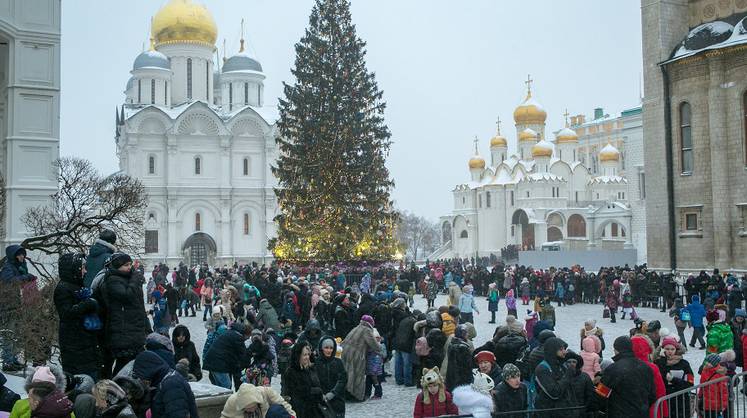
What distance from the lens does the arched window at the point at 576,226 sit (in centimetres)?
6247

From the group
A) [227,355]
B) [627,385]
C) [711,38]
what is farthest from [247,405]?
[711,38]

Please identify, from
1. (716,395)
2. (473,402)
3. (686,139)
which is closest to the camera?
(473,402)

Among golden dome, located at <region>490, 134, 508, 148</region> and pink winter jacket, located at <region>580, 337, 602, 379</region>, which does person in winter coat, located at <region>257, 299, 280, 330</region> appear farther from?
golden dome, located at <region>490, 134, 508, 148</region>

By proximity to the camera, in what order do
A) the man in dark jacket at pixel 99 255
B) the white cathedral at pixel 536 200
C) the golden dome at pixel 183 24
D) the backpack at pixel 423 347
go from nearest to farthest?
1. the man in dark jacket at pixel 99 255
2. the backpack at pixel 423 347
3. the golden dome at pixel 183 24
4. the white cathedral at pixel 536 200

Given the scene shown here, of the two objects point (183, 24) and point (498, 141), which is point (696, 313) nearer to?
point (183, 24)

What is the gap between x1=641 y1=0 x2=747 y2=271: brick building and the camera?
23.1m

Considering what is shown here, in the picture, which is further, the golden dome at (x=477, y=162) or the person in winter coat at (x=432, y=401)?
the golden dome at (x=477, y=162)

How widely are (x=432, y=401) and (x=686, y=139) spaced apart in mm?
20480

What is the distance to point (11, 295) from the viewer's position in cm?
969

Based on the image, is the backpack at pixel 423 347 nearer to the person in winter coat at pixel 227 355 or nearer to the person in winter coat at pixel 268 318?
the person in winter coat at pixel 227 355

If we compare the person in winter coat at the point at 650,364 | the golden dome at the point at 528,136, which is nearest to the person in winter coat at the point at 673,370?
the person in winter coat at the point at 650,364

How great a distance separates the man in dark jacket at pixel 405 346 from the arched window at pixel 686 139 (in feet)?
51.9

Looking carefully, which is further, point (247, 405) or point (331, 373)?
point (331, 373)

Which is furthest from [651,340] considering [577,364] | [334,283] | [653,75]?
[653,75]
